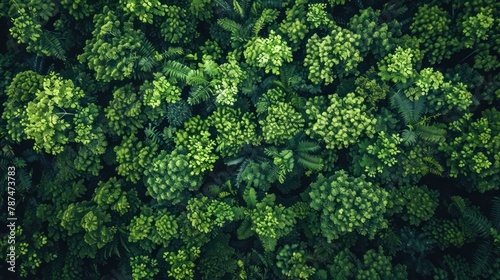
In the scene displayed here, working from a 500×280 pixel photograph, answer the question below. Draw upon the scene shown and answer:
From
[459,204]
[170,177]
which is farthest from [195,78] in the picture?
[459,204]

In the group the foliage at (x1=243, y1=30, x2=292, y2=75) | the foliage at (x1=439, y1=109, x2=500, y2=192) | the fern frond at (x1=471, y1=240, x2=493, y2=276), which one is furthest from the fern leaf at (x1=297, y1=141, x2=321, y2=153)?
the fern frond at (x1=471, y1=240, x2=493, y2=276)

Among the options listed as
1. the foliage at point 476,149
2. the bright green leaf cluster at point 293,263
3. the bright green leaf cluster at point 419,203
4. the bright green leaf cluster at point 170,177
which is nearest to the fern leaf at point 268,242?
the bright green leaf cluster at point 293,263

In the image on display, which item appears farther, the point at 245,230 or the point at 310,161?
the point at 245,230

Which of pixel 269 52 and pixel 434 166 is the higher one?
pixel 269 52

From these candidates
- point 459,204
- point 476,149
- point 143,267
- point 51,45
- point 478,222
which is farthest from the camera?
point 51,45

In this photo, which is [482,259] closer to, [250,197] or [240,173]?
[250,197]

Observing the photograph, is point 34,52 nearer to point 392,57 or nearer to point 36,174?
point 36,174

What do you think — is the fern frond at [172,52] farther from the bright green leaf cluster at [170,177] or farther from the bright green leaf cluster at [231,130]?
the bright green leaf cluster at [170,177]
